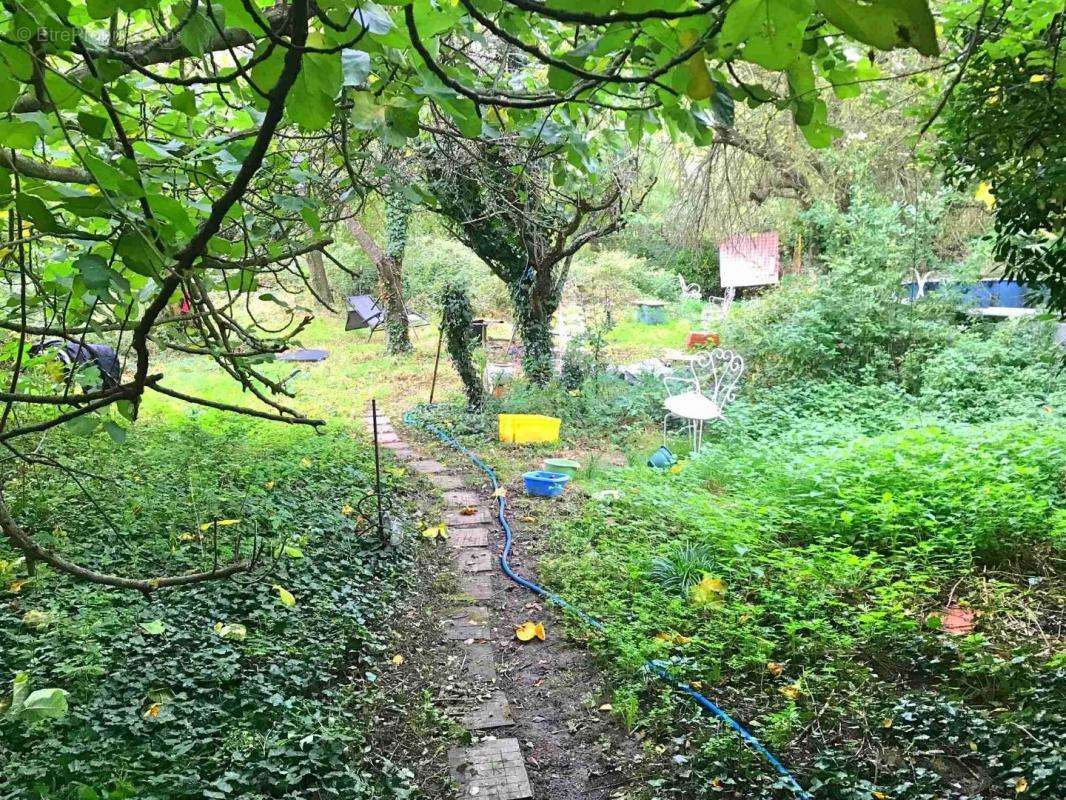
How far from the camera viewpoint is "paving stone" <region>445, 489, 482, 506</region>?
19.5 ft

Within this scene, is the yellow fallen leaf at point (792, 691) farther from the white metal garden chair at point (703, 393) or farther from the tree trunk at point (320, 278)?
the tree trunk at point (320, 278)

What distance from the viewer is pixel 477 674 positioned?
3.62 meters

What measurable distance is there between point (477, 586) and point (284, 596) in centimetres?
143

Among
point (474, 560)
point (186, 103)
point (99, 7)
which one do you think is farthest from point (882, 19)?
point (474, 560)

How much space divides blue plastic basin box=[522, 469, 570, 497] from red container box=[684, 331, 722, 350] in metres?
6.09

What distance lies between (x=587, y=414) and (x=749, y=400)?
6.31 ft

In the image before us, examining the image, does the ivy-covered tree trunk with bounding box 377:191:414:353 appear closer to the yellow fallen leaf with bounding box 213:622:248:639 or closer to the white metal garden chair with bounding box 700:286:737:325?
the white metal garden chair with bounding box 700:286:737:325

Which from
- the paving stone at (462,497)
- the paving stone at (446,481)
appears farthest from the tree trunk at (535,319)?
the paving stone at (462,497)

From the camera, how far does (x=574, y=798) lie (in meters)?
2.83

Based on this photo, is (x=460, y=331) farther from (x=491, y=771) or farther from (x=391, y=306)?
(x=491, y=771)

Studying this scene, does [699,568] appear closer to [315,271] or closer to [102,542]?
[102,542]

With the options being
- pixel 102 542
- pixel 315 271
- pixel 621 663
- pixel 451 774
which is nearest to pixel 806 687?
pixel 621 663

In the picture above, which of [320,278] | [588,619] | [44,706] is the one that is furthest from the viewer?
[320,278]

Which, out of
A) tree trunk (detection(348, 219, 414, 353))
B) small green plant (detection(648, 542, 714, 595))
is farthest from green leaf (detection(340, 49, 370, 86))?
tree trunk (detection(348, 219, 414, 353))
